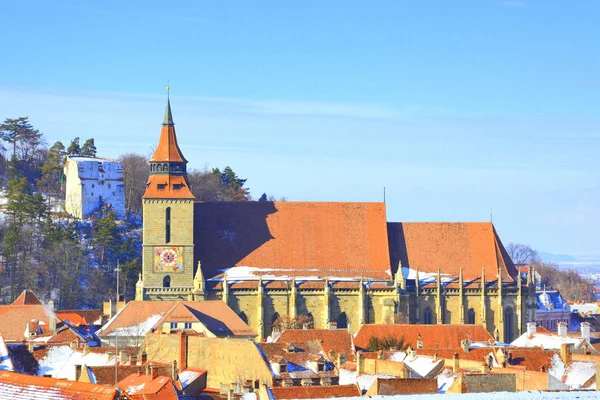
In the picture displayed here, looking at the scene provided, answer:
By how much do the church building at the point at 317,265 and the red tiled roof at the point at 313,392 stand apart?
162ft

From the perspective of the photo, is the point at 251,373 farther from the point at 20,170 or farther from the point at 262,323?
the point at 20,170

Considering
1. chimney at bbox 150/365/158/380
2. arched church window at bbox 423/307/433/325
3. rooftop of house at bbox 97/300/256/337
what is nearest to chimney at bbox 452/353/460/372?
chimney at bbox 150/365/158/380

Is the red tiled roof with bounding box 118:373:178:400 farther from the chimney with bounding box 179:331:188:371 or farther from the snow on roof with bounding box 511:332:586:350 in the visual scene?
the snow on roof with bounding box 511:332:586:350

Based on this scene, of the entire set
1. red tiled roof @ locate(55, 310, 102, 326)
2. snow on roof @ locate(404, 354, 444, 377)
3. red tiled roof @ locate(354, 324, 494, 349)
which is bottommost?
snow on roof @ locate(404, 354, 444, 377)

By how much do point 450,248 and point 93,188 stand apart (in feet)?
170

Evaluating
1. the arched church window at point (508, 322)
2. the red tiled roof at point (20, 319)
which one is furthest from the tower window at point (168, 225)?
the arched church window at point (508, 322)

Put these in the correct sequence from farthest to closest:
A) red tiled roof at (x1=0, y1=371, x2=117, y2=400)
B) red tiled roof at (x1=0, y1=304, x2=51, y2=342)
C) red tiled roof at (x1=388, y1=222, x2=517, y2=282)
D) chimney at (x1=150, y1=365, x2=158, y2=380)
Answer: red tiled roof at (x1=388, y1=222, x2=517, y2=282), red tiled roof at (x1=0, y1=304, x2=51, y2=342), chimney at (x1=150, y1=365, x2=158, y2=380), red tiled roof at (x1=0, y1=371, x2=117, y2=400)

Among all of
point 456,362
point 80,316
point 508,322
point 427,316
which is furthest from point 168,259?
point 456,362

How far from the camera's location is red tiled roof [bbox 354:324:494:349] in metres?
78.2

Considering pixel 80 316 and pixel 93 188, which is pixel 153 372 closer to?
pixel 80 316

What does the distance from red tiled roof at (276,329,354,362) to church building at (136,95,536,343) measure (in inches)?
919

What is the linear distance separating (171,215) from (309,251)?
396 inches

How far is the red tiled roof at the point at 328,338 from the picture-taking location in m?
69.1

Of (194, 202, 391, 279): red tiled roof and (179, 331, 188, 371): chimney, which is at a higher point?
(194, 202, 391, 279): red tiled roof
